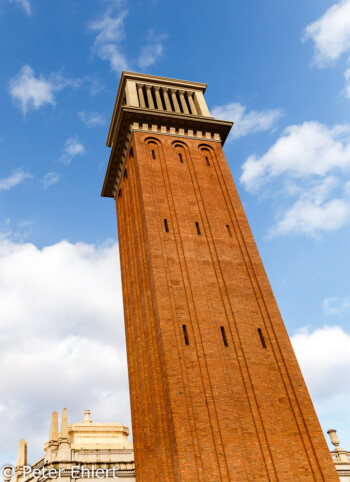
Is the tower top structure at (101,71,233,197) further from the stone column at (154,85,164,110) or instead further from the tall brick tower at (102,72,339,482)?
the tall brick tower at (102,72,339,482)

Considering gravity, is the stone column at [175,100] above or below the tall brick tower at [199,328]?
above

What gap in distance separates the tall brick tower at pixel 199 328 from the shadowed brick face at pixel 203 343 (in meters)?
0.06

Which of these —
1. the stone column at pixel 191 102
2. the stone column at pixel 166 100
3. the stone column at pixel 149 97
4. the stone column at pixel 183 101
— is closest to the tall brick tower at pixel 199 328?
the stone column at pixel 149 97

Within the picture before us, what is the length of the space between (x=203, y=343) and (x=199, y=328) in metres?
0.89

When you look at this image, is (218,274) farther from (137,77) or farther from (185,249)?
(137,77)

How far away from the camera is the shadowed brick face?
66.4 ft

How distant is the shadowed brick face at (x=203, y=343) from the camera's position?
20.2 m

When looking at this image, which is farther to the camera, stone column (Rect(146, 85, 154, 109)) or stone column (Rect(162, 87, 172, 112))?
stone column (Rect(162, 87, 172, 112))

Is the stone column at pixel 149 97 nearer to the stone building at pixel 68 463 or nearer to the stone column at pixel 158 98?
the stone column at pixel 158 98

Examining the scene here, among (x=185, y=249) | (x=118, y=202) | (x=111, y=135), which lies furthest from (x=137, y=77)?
(x=185, y=249)

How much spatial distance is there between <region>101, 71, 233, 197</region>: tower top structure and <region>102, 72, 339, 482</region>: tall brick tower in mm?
119

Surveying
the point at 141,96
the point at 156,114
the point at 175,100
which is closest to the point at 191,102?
the point at 175,100

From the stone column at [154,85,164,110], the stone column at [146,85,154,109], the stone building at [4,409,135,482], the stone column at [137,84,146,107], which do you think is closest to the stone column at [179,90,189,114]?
the stone column at [154,85,164,110]

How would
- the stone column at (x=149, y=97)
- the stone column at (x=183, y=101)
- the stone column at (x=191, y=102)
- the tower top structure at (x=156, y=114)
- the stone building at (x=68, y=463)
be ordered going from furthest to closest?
1. the stone column at (x=191, y=102)
2. the stone column at (x=183, y=101)
3. the stone column at (x=149, y=97)
4. the tower top structure at (x=156, y=114)
5. the stone building at (x=68, y=463)
